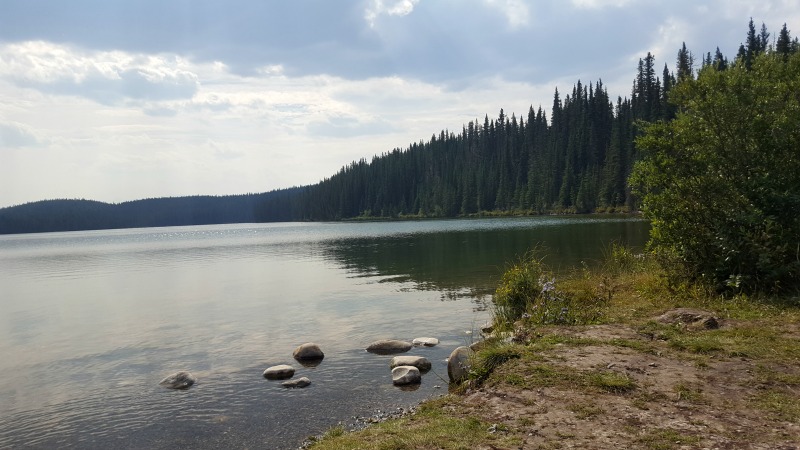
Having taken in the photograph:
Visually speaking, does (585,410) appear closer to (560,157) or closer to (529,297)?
(529,297)

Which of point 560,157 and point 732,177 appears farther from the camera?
point 560,157

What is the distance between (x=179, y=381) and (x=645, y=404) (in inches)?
462

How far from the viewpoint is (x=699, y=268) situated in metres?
14.3

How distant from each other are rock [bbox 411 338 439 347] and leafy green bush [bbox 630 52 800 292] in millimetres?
7581

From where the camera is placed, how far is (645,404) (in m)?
7.18

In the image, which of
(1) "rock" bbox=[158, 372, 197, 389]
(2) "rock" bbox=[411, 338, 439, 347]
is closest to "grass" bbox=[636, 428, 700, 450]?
(2) "rock" bbox=[411, 338, 439, 347]

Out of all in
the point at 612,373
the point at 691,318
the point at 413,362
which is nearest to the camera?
the point at 612,373

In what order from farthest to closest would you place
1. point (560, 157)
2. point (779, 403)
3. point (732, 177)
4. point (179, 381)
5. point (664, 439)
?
point (560, 157) → point (732, 177) → point (179, 381) → point (779, 403) → point (664, 439)

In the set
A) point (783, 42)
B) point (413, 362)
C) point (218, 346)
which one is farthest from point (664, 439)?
point (783, 42)

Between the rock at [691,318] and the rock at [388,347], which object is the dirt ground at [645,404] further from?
the rock at [388,347]

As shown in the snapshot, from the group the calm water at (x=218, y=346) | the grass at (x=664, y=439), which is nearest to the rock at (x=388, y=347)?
the calm water at (x=218, y=346)

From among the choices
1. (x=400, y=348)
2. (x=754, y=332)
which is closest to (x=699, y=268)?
(x=754, y=332)

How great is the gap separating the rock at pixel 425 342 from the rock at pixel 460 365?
4078 mm

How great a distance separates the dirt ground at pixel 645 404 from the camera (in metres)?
6.11
